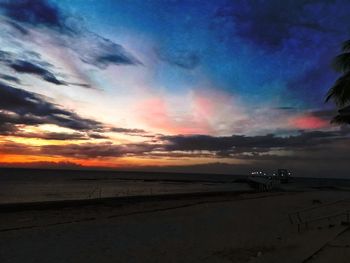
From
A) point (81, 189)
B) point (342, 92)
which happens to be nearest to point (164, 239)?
point (342, 92)

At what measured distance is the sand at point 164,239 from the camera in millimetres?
12227

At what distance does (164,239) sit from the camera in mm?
16031

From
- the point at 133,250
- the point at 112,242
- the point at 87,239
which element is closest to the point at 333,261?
the point at 133,250

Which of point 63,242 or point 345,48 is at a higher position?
point 345,48

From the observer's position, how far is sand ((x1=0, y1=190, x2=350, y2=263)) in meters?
12.2

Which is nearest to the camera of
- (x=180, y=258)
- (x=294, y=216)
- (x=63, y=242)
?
(x=180, y=258)

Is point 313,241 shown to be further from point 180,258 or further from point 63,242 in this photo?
point 63,242

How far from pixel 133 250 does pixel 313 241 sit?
237 inches

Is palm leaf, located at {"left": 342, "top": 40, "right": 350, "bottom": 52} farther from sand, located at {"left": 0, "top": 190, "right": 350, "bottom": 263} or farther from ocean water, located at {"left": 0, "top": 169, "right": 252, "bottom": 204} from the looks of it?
ocean water, located at {"left": 0, "top": 169, "right": 252, "bottom": 204}

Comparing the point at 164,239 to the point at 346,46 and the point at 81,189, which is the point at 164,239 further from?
the point at 81,189

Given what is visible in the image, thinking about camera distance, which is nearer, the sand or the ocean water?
the sand

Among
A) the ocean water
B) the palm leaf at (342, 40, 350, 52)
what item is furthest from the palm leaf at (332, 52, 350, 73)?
the ocean water

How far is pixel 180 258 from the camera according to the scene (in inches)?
489

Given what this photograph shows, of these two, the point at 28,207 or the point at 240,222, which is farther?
the point at 28,207
